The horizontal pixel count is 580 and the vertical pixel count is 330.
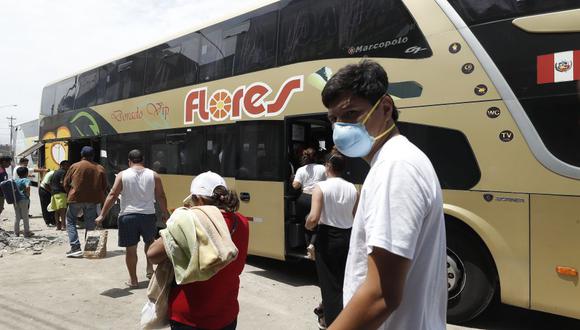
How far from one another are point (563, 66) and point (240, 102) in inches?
172

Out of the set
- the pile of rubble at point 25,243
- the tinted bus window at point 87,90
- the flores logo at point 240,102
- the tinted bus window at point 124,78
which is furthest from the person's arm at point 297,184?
the tinted bus window at point 87,90

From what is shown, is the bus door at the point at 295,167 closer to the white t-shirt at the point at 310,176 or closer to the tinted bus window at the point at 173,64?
the white t-shirt at the point at 310,176

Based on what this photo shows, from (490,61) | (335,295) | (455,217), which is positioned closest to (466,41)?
(490,61)

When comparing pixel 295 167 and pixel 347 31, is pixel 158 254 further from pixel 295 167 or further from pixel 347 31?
pixel 295 167

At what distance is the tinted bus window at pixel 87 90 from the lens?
→ 11345 millimetres

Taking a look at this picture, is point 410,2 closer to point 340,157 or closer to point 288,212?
point 340,157

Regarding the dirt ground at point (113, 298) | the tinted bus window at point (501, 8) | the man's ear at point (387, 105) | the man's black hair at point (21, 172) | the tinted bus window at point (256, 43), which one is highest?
the tinted bus window at point (256, 43)

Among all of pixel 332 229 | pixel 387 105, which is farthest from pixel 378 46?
pixel 387 105

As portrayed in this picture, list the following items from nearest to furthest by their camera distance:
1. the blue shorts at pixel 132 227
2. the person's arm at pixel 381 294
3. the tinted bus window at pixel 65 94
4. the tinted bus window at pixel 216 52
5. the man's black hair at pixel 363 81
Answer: the person's arm at pixel 381 294
the man's black hair at pixel 363 81
the blue shorts at pixel 132 227
the tinted bus window at pixel 216 52
the tinted bus window at pixel 65 94

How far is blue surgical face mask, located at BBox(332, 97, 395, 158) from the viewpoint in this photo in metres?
1.51

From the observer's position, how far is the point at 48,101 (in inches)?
561

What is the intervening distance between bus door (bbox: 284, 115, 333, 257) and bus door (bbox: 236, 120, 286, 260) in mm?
89

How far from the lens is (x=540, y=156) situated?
4.00 meters

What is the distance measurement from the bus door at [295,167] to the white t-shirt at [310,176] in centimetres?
29
